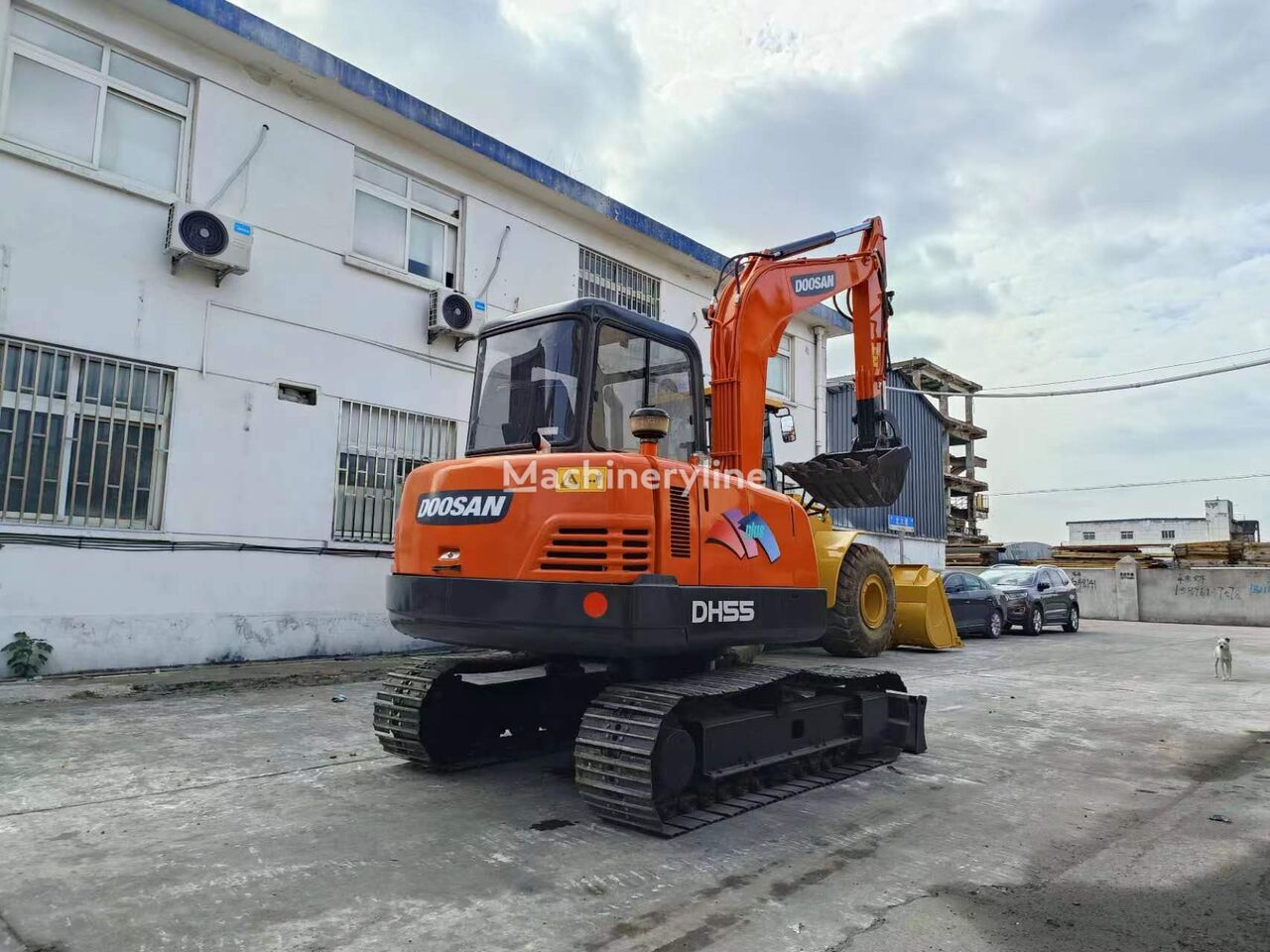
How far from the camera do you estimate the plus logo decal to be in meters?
4.81

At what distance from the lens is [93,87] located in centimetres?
922

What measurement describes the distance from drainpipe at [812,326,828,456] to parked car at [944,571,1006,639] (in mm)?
4894

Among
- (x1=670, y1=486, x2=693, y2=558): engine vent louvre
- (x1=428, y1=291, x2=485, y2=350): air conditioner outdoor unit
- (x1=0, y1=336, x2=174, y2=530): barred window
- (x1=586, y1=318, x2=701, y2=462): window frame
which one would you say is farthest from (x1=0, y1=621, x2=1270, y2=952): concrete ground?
(x1=428, y1=291, x2=485, y2=350): air conditioner outdoor unit

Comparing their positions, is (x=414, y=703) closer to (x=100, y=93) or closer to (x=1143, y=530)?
(x=100, y=93)

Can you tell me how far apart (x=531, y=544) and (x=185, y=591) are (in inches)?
262

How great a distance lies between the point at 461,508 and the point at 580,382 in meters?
0.97

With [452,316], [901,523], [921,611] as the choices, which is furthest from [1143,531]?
[452,316]

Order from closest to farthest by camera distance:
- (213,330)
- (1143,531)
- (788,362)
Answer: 1. (213,330)
2. (788,362)
3. (1143,531)

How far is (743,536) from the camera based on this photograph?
4996 millimetres

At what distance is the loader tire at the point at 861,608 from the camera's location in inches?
448

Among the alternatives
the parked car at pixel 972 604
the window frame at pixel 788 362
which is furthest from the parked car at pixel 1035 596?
the window frame at pixel 788 362

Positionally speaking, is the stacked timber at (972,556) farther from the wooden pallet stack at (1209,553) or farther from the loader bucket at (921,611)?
the loader bucket at (921,611)

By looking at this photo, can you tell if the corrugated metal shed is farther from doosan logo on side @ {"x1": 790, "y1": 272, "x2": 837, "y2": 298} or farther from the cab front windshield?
the cab front windshield

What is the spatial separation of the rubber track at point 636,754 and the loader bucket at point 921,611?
30.8ft
